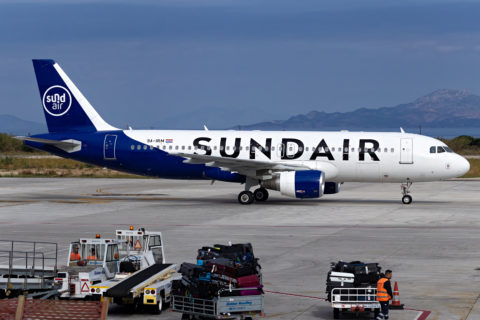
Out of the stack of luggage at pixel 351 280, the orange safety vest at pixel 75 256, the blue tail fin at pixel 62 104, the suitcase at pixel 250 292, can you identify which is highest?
the blue tail fin at pixel 62 104

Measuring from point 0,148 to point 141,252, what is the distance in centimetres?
11245

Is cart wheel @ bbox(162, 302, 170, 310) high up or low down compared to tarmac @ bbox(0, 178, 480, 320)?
down

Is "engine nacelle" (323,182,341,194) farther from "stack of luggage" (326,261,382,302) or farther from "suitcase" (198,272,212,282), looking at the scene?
"suitcase" (198,272,212,282)

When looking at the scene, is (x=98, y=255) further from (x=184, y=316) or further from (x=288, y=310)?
(x=288, y=310)

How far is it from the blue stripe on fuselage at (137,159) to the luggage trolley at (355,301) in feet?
85.8

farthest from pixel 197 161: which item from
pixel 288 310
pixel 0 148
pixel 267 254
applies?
pixel 0 148

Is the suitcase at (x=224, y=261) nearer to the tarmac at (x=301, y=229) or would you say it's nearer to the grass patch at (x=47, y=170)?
the tarmac at (x=301, y=229)

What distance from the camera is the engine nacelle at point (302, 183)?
1606 inches

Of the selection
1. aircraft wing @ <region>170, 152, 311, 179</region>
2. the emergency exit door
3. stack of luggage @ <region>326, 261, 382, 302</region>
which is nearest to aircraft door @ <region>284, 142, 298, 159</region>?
aircraft wing @ <region>170, 152, 311, 179</region>

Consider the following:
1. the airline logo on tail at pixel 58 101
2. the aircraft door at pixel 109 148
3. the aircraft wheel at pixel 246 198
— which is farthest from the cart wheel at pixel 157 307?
the airline logo on tail at pixel 58 101

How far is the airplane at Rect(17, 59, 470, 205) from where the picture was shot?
43.3m

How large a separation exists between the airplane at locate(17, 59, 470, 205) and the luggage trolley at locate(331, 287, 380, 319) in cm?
2299

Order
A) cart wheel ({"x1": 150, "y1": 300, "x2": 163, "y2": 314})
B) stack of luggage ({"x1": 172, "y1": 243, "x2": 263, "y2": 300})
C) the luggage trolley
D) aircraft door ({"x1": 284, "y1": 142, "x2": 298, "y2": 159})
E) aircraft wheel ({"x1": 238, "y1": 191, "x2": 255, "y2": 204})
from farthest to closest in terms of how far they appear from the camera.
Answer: aircraft wheel ({"x1": 238, "y1": 191, "x2": 255, "y2": 204}) → aircraft door ({"x1": 284, "y1": 142, "x2": 298, "y2": 159}) → cart wheel ({"x1": 150, "y1": 300, "x2": 163, "y2": 314}) → the luggage trolley → stack of luggage ({"x1": 172, "y1": 243, "x2": 263, "y2": 300})

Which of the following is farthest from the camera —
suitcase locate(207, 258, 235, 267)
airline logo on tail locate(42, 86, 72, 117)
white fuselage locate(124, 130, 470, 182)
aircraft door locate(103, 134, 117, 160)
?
airline logo on tail locate(42, 86, 72, 117)
